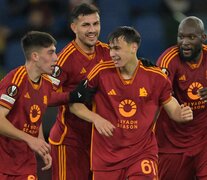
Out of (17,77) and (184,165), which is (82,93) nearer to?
(17,77)

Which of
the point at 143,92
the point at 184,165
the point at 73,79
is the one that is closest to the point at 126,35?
the point at 143,92

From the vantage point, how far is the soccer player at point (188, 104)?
8836 mm

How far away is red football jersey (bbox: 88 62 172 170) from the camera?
809 centimetres

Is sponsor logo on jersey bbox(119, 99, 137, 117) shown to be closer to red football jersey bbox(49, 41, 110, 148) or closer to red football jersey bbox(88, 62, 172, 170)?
red football jersey bbox(88, 62, 172, 170)

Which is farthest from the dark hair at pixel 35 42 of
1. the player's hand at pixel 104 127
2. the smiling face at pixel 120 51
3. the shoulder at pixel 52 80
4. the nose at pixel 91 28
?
the player's hand at pixel 104 127

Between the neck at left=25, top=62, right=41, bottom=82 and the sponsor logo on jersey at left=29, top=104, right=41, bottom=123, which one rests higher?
the neck at left=25, top=62, right=41, bottom=82

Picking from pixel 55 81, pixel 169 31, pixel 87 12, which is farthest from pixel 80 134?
pixel 169 31

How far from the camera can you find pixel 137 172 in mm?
7965

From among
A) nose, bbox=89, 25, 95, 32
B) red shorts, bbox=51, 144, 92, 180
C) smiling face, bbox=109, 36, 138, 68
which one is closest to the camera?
smiling face, bbox=109, 36, 138, 68

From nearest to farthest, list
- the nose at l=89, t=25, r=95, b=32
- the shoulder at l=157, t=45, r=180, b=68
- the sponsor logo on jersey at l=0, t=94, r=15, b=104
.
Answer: the sponsor logo on jersey at l=0, t=94, r=15, b=104, the nose at l=89, t=25, r=95, b=32, the shoulder at l=157, t=45, r=180, b=68

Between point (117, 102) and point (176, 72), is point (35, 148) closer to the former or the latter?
point (117, 102)

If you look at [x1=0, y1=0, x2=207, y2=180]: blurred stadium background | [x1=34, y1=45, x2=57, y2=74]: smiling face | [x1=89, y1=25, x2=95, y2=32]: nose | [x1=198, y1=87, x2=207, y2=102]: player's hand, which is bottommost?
[x1=198, y1=87, x2=207, y2=102]: player's hand

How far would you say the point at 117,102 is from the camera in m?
8.12

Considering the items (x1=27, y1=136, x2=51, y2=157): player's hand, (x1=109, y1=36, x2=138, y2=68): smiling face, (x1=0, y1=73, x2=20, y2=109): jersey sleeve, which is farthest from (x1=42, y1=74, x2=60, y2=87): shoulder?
(x1=27, y1=136, x2=51, y2=157): player's hand
